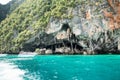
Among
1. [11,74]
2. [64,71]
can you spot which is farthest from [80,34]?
[11,74]

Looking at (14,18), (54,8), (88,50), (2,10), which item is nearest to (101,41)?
(88,50)

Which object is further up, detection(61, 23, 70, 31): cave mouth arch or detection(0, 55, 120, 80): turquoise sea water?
detection(61, 23, 70, 31): cave mouth arch

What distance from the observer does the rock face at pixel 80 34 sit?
63.2m

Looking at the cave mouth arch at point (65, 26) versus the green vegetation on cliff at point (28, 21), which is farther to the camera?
the green vegetation on cliff at point (28, 21)

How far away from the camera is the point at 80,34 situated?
65.9 metres

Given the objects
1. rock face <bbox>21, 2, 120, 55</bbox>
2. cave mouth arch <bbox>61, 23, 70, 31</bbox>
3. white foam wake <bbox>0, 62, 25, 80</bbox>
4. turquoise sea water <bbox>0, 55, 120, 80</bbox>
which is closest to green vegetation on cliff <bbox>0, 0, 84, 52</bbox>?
cave mouth arch <bbox>61, 23, 70, 31</bbox>

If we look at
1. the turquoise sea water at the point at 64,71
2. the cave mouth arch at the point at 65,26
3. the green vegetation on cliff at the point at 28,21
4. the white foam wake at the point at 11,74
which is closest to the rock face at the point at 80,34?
the cave mouth arch at the point at 65,26

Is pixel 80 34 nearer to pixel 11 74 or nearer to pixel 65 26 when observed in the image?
pixel 65 26

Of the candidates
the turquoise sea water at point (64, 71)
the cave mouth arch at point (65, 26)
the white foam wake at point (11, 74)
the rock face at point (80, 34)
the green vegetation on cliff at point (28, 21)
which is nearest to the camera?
the turquoise sea water at point (64, 71)

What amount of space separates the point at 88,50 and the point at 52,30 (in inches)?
436

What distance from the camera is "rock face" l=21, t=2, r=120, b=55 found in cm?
6322

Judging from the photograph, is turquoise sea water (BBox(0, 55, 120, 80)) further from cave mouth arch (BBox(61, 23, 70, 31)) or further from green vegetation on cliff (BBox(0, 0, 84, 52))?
green vegetation on cliff (BBox(0, 0, 84, 52))

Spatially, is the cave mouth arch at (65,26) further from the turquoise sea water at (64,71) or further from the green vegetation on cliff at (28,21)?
the turquoise sea water at (64,71)

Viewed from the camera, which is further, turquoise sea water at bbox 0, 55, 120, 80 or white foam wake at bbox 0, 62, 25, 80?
white foam wake at bbox 0, 62, 25, 80
